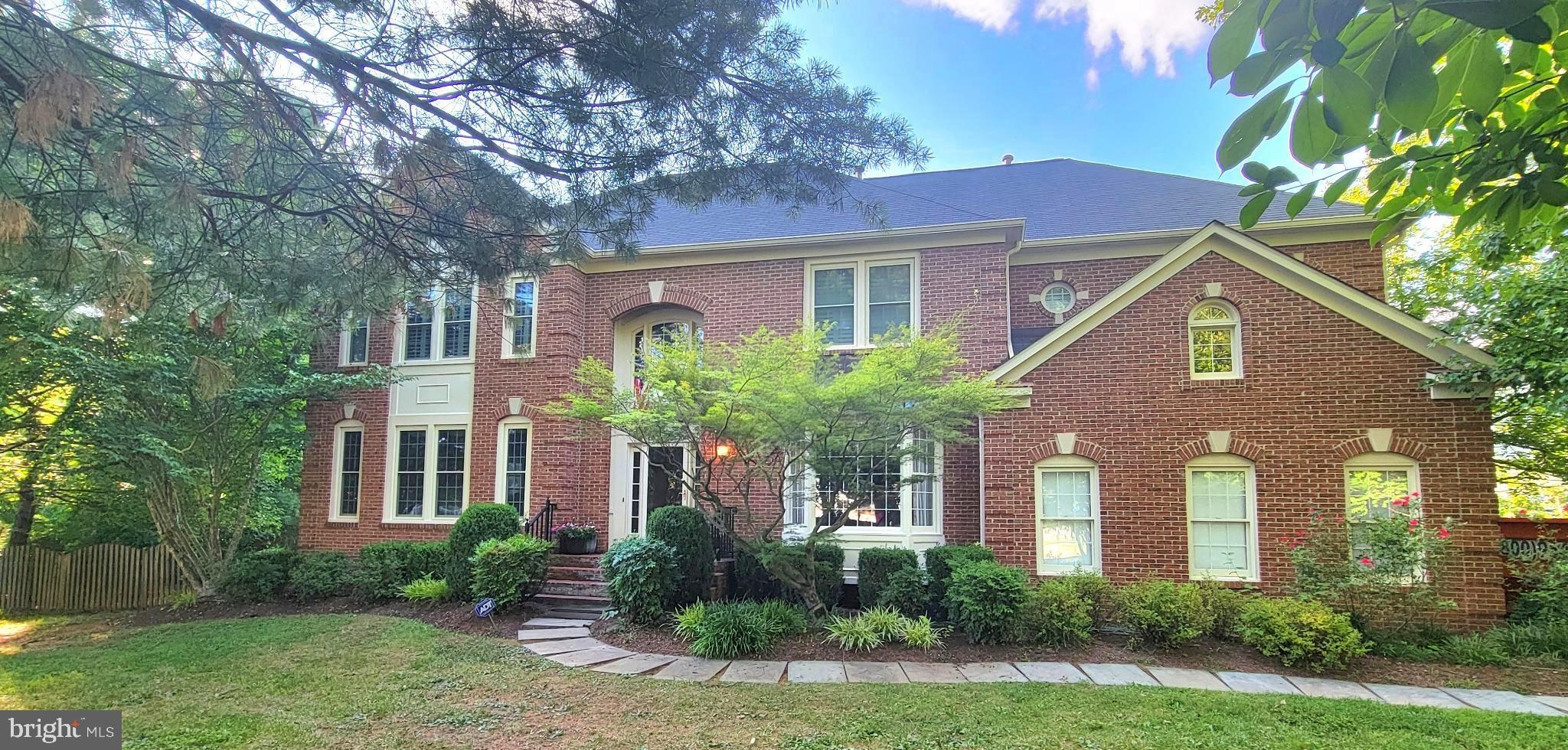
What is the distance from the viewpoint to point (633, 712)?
5.75 metres

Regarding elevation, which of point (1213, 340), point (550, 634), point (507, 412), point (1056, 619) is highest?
point (1213, 340)

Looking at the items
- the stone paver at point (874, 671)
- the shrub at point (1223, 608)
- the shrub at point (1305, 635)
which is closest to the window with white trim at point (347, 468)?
the stone paver at point (874, 671)

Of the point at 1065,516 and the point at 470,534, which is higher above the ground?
the point at 1065,516

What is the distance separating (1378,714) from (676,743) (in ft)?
17.8

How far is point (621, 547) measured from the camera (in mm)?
9016

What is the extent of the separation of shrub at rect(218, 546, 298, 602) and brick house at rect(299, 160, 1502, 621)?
1.57 meters

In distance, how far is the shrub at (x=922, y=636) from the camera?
303 inches

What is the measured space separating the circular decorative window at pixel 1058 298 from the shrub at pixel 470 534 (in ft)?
30.3

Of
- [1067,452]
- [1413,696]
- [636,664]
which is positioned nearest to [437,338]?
[636,664]

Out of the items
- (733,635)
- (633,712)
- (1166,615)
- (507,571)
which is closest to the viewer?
(633,712)

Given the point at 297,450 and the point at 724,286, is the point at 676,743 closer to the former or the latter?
the point at 724,286

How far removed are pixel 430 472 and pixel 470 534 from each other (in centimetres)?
291

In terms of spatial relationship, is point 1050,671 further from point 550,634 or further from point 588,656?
point 550,634

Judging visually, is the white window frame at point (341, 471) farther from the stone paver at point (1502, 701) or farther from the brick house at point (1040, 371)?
the stone paver at point (1502, 701)
